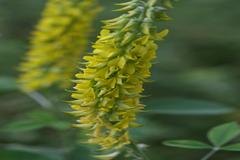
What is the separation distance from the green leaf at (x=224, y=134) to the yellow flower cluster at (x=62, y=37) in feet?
2.75

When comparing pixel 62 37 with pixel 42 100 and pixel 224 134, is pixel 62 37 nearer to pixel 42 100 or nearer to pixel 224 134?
pixel 42 100

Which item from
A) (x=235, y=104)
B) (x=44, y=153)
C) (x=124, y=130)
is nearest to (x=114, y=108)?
(x=124, y=130)

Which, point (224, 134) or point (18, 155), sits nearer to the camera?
point (224, 134)

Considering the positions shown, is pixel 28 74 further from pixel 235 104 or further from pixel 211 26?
pixel 211 26

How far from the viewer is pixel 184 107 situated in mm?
3426

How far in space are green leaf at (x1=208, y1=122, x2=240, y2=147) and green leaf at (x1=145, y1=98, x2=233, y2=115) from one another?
53 cm

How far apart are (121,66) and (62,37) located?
121 centimetres

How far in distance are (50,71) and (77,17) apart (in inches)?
15.1

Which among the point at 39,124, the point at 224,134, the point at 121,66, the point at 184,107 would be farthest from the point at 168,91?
the point at 121,66

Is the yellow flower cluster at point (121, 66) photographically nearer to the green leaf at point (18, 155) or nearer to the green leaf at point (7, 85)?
the green leaf at point (18, 155)

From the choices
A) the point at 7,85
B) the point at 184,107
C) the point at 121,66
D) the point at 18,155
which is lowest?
the point at 18,155

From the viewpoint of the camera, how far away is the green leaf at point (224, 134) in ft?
8.95

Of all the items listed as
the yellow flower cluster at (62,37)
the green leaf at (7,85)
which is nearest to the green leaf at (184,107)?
the yellow flower cluster at (62,37)

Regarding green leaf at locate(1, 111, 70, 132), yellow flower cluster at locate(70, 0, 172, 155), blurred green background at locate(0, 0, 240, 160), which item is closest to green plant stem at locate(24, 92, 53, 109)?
blurred green background at locate(0, 0, 240, 160)
